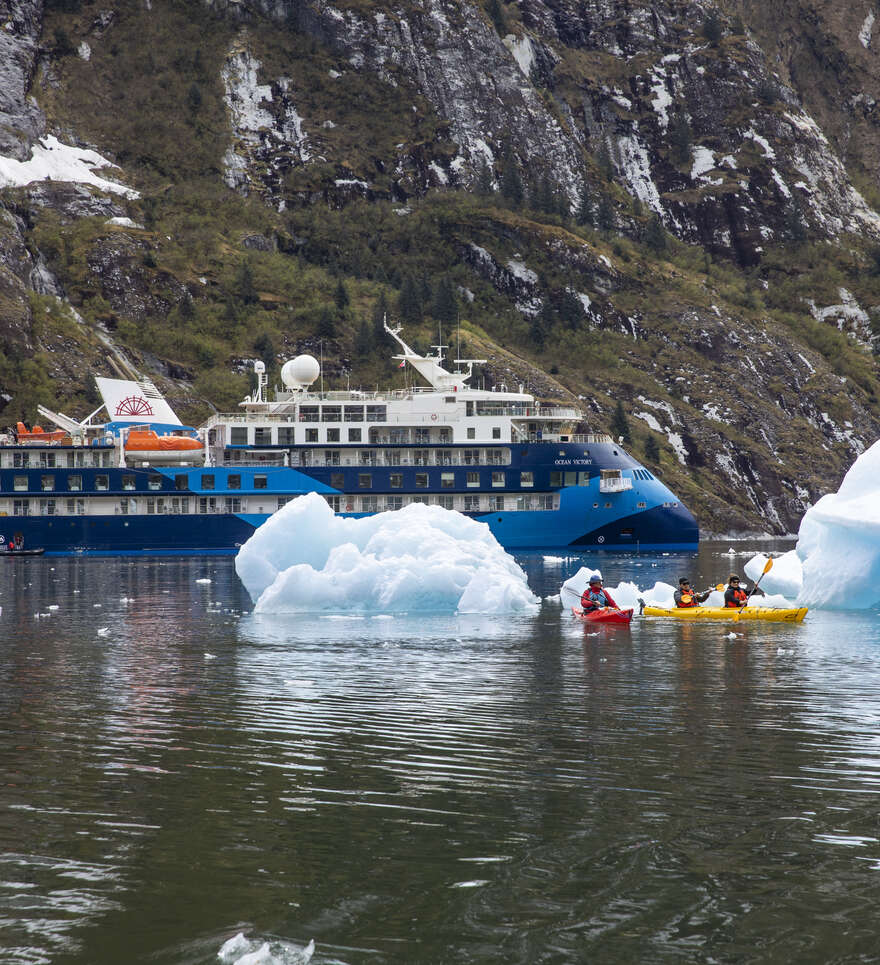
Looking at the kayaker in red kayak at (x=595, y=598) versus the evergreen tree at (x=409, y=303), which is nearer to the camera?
the kayaker in red kayak at (x=595, y=598)

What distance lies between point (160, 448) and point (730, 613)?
57.2 m

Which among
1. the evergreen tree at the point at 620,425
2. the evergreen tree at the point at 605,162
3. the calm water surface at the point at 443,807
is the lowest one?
the calm water surface at the point at 443,807

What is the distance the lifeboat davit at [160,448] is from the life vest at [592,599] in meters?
52.6

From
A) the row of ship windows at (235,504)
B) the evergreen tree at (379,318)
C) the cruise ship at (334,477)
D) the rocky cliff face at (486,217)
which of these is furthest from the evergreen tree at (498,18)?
the row of ship windows at (235,504)

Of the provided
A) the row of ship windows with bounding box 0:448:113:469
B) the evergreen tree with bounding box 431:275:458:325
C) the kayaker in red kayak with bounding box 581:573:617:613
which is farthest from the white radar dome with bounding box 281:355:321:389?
the evergreen tree with bounding box 431:275:458:325

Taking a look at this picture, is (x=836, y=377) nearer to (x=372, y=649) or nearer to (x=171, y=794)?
(x=372, y=649)

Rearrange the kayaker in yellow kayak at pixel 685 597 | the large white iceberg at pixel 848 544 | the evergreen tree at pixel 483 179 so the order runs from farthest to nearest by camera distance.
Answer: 1. the evergreen tree at pixel 483 179
2. the kayaker in yellow kayak at pixel 685 597
3. the large white iceberg at pixel 848 544

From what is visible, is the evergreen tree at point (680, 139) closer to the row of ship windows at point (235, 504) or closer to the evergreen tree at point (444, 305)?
the evergreen tree at point (444, 305)

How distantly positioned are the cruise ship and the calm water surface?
55171mm

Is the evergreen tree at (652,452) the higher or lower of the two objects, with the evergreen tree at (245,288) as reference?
lower

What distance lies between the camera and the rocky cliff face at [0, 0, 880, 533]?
141 meters

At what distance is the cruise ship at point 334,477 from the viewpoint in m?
83.5

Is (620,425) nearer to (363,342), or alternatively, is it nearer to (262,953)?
(363,342)

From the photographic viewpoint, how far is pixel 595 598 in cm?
3806
